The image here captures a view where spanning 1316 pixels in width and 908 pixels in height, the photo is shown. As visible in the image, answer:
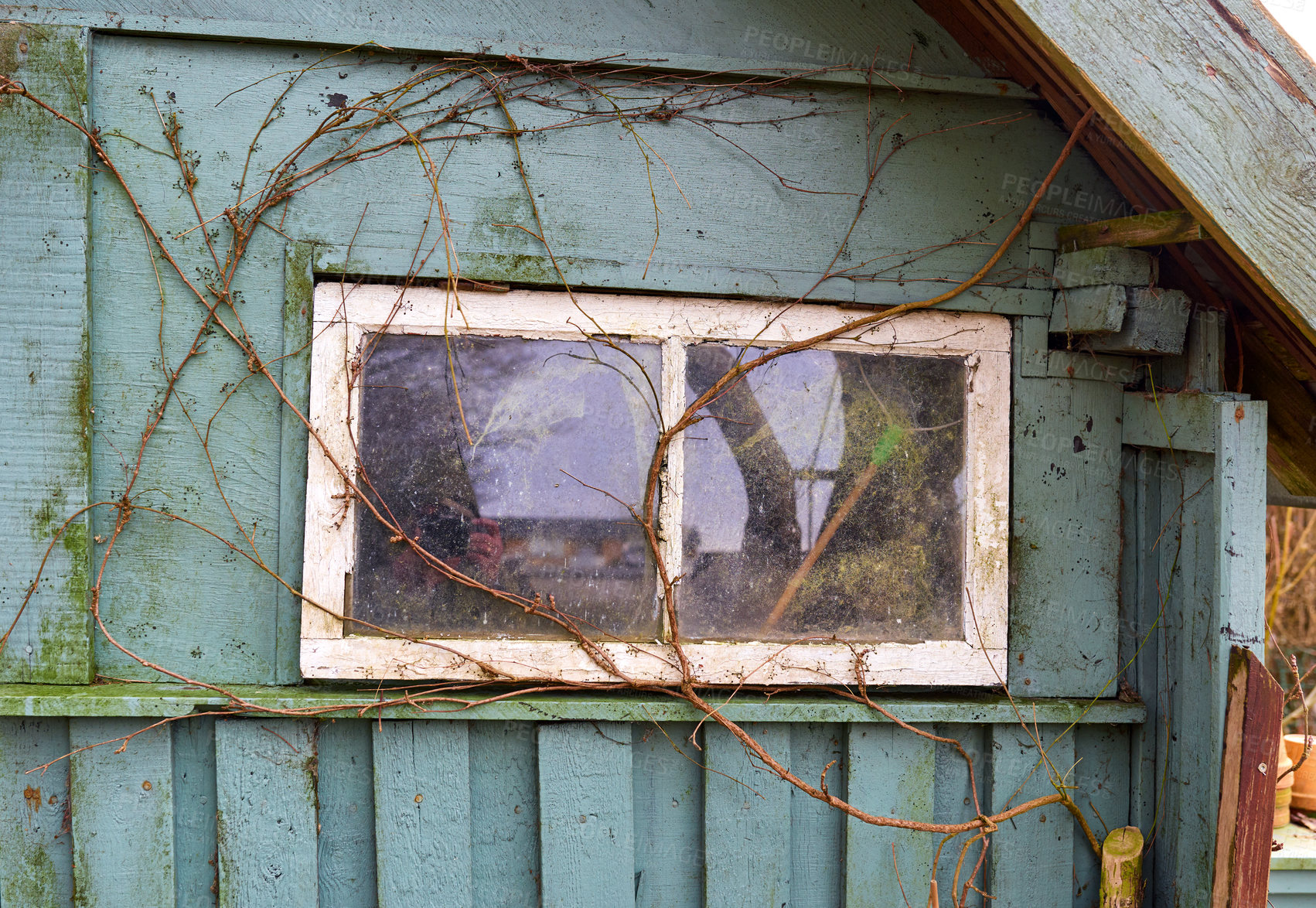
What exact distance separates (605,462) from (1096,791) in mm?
1501

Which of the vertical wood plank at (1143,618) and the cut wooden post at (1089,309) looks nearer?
the cut wooden post at (1089,309)

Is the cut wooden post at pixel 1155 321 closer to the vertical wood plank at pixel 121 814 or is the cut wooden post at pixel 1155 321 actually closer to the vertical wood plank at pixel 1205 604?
the vertical wood plank at pixel 1205 604

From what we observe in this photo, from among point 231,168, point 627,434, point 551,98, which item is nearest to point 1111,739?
point 627,434

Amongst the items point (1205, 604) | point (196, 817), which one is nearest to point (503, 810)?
point (196, 817)

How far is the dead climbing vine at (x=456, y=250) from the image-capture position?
6.07ft

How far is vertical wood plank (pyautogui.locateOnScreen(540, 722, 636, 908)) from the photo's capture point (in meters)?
1.88

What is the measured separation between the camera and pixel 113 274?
1.85m

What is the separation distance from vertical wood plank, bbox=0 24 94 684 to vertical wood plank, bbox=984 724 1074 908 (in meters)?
2.19

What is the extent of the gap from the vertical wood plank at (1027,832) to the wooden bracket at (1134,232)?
119 cm

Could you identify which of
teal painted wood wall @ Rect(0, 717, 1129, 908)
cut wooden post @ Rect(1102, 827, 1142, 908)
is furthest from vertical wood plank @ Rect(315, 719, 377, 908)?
cut wooden post @ Rect(1102, 827, 1142, 908)

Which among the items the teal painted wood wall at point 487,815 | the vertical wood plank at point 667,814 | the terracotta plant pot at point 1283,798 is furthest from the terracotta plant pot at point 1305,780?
the vertical wood plank at point 667,814

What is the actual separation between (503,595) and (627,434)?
1.60ft

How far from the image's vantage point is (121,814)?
181 cm

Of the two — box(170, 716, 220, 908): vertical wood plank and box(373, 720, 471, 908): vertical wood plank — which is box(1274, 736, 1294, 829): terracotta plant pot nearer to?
box(373, 720, 471, 908): vertical wood plank
